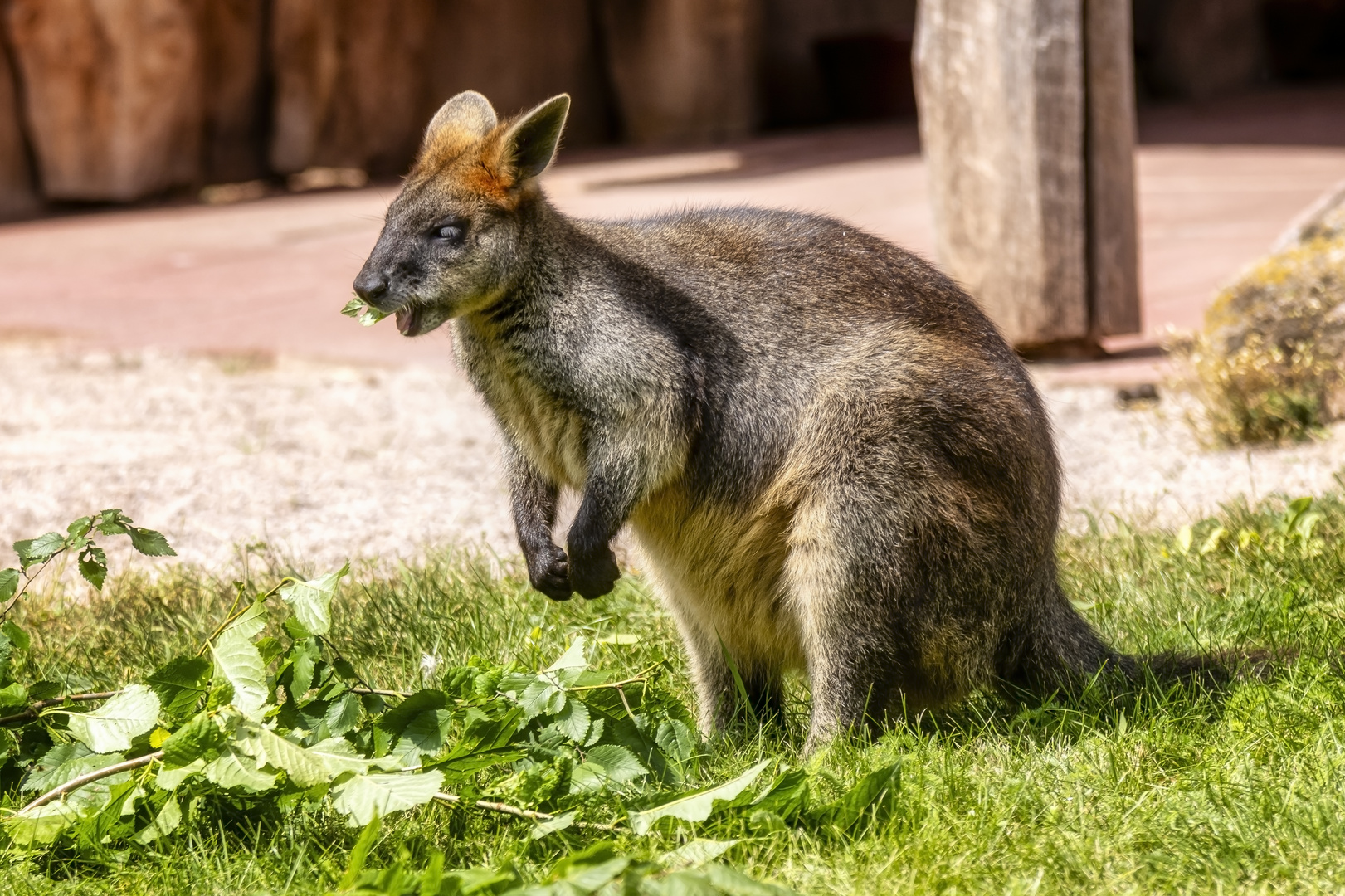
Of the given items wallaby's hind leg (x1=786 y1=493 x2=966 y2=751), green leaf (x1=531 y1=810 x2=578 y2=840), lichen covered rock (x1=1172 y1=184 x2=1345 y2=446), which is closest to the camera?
green leaf (x1=531 y1=810 x2=578 y2=840)

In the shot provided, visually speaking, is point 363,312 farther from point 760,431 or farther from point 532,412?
point 760,431

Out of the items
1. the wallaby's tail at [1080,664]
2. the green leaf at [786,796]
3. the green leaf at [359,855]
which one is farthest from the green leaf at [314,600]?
the wallaby's tail at [1080,664]

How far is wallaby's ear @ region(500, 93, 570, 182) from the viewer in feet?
11.7

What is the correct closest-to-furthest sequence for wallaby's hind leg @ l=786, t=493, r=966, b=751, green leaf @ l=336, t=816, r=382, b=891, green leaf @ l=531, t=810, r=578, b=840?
green leaf @ l=336, t=816, r=382, b=891 → green leaf @ l=531, t=810, r=578, b=840 → wallaby's hind leg @ l=786, t=493, r=966, b=751

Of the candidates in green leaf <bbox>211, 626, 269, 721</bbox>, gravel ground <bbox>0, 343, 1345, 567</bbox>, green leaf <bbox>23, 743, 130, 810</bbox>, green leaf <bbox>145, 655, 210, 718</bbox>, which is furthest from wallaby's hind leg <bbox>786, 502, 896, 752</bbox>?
gravel ground <bbox>0, 343, 1345, 567</bbox>

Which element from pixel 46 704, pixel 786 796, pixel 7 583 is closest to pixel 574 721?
pixel 786 796

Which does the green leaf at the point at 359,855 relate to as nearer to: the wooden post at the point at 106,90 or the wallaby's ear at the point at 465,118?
the wallaby's ear at the point at 465,118

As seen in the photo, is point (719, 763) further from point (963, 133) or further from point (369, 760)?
point (963, 133)

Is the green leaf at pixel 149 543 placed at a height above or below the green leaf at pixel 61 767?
above

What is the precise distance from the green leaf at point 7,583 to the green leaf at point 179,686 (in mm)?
455

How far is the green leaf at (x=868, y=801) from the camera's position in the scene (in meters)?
2.92

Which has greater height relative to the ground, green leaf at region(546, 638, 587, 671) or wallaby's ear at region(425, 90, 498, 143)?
wallaby's ear at region(425, 90, 498, 143)

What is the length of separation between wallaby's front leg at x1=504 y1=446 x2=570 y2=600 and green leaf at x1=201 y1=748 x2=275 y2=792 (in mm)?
968

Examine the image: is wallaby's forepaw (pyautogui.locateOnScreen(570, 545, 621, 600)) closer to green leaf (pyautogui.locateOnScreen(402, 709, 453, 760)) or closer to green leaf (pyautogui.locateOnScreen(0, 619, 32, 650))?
green leaf (pyautogui.locateOnScreen(402, 709, 453, 760))
